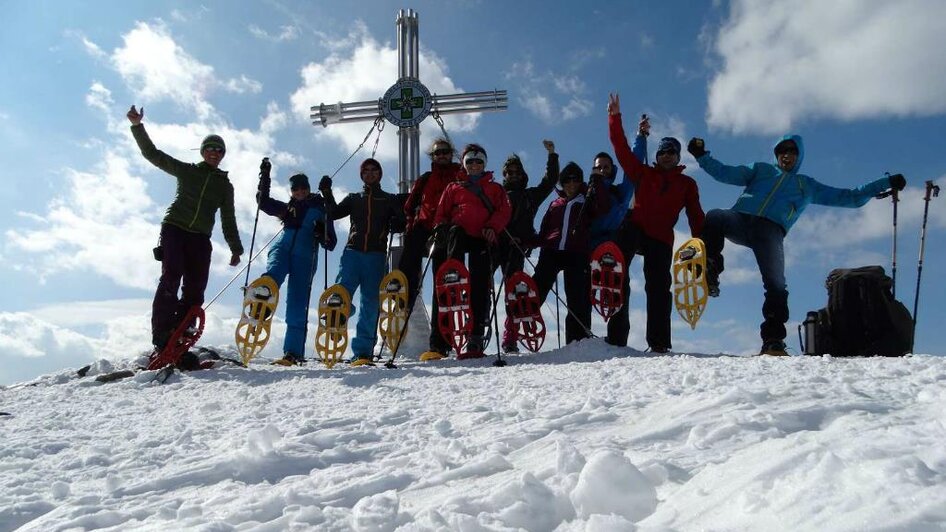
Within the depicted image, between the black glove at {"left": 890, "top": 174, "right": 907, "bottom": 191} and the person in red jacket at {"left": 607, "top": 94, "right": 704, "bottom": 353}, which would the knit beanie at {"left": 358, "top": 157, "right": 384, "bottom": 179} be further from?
the black glove at {"left": 890, "top": 174, "right": 907, "bottom": 191}

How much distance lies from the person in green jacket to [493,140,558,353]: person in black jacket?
9.59 ft

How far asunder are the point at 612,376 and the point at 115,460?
103 inches

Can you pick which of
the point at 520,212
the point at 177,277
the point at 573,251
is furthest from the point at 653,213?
the point at 177,277

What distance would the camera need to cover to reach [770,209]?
5.40m

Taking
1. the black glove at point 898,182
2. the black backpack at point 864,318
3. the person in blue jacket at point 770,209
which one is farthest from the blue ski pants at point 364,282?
the black glove at point 898,182

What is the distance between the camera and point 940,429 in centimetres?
189

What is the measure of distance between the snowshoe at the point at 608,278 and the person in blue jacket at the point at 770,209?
819 mm

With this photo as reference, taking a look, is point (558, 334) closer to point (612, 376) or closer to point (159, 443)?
point (612, 376)

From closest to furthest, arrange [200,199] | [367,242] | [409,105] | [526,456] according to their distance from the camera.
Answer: [526,456] < [200,199] < [367,242] < [409,105]

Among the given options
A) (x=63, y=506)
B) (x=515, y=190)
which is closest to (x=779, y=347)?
(x=515, y=190)

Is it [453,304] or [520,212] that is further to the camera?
[520,212]

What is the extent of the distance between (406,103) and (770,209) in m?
6.82

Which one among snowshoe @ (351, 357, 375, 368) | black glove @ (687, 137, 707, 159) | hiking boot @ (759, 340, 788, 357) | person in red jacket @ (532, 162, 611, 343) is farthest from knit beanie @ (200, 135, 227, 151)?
hiking boot @ (759, 340, 788, 357)

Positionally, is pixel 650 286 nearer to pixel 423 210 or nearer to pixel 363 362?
pixel 423 210
